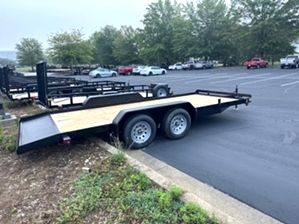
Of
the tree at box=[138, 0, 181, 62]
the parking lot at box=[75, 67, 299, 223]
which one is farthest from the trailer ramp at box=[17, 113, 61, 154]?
the tree at box=[138, 0, 181, 62]

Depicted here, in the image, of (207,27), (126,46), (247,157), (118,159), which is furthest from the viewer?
(126,46)

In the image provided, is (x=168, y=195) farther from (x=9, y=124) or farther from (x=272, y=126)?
(x=9, y=124)

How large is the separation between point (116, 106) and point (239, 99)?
10.8 ft

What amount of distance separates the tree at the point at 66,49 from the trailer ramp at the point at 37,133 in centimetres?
3902

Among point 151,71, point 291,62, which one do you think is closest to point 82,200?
point 151,71

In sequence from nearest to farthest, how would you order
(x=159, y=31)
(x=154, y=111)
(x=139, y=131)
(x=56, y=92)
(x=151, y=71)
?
(x=139, y=131) < (x=154, y=111) < (x=56, y=92) < (x=151, y=71) < (x=159, y=31)

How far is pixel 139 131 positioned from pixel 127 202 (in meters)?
1.94

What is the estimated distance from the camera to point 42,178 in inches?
135

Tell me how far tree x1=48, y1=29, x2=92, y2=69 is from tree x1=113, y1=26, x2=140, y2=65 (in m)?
12.2

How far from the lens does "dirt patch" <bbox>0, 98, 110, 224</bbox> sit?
8.84ft

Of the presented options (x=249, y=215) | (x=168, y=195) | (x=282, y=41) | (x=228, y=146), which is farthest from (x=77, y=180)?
(x=282, y=41)

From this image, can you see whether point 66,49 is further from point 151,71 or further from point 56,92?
point 56,92

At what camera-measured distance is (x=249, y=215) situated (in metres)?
2.46

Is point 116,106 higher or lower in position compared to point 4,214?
higher
